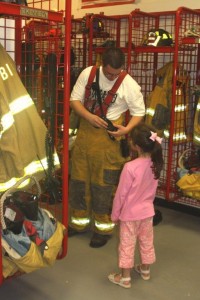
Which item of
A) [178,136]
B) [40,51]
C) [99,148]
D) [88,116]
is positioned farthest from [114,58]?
[178,136]

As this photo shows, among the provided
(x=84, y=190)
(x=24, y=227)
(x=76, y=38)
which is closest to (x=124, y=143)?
(x=84, y=190)

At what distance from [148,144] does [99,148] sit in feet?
2.56

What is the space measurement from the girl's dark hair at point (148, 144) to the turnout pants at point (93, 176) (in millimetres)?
679

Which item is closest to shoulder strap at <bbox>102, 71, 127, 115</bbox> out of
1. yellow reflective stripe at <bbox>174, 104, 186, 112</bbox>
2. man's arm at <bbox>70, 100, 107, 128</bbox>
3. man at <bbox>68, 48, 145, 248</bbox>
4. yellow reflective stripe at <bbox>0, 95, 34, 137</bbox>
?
man at <bbox>68, 48, 145, 248</bbox>

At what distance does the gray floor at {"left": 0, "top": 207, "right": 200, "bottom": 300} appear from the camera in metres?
2.97

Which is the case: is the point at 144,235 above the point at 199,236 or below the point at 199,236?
above

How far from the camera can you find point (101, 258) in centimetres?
355

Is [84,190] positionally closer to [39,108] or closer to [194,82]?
[39,108]

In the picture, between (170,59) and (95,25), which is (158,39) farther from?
(95,25)

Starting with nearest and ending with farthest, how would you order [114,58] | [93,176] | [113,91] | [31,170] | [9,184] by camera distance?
1. [9,184]
2. [31,170]
3. [114,58]
4. [113,91]
5. [93,176]

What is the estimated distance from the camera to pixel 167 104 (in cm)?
428

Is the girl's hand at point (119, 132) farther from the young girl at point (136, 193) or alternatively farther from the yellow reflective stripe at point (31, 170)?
the yellow reflective stripe at point (31, 170)

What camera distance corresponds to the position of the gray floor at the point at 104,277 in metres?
2.97

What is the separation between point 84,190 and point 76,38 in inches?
92.9
